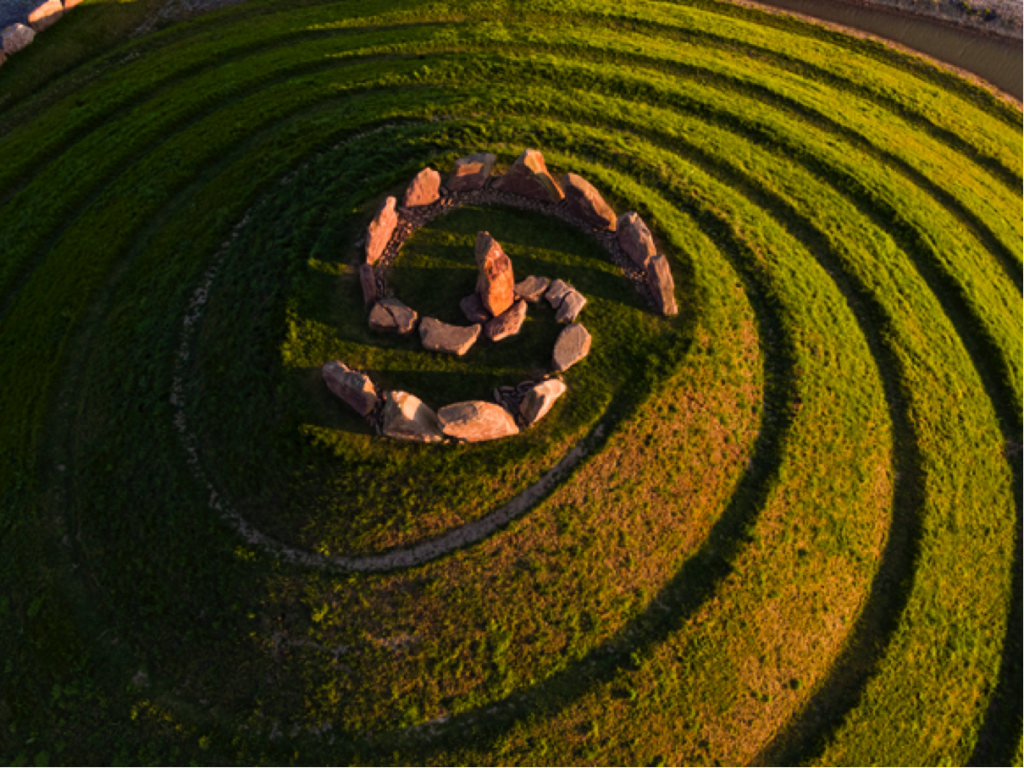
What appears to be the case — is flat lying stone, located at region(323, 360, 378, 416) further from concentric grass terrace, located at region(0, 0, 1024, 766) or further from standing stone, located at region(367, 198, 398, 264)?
standing stone, located at region(367, 198, 398, 264)

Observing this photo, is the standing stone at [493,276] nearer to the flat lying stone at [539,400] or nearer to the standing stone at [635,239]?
the flat lying stone at [539,400]

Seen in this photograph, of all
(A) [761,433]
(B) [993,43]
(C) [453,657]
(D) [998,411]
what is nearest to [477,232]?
(A) [761,433]

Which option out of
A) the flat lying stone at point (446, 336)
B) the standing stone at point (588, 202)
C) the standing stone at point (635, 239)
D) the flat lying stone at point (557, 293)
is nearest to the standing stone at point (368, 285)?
the flat lying stone at point (446, 336)

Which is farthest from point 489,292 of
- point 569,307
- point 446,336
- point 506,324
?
point 569,307

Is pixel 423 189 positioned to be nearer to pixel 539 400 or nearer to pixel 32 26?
pixel 539 400

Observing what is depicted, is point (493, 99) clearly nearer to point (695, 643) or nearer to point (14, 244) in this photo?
point (14, 244)
